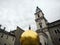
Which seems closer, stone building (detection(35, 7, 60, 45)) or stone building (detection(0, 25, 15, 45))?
stone building (detection(0, 25, 15, 45))

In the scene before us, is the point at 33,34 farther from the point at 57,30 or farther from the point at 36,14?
the point at 36,14

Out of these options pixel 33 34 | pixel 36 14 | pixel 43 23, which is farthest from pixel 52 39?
pixel 33 34

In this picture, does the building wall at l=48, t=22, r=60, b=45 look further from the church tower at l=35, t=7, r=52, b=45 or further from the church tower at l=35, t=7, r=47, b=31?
the church tower at l=35, t=7, r=47, b=31

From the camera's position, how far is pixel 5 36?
27234 mm

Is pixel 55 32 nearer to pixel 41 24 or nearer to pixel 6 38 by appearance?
pixel 41 24

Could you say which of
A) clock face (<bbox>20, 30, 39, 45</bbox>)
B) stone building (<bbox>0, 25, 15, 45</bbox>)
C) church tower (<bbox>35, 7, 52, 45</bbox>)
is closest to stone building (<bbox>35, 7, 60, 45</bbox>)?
church tower (<bbox>35, 7, 52, 45</bbox>)

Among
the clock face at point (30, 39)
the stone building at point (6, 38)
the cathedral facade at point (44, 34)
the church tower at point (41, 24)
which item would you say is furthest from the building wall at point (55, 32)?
the clock face at point (30, 39)

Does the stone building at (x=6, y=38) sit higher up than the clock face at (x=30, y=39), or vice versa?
the stone building at (x=6, y=38)

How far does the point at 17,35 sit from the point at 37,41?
30.6 m

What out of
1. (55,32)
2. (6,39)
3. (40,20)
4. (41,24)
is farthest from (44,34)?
(6,39)

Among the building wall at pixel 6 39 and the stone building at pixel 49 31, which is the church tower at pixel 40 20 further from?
the building wall at pixel 6 39

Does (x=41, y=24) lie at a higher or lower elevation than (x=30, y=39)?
higher

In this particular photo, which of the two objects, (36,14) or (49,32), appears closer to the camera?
(49,32)

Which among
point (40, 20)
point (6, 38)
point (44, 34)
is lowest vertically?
point (6, 38)
